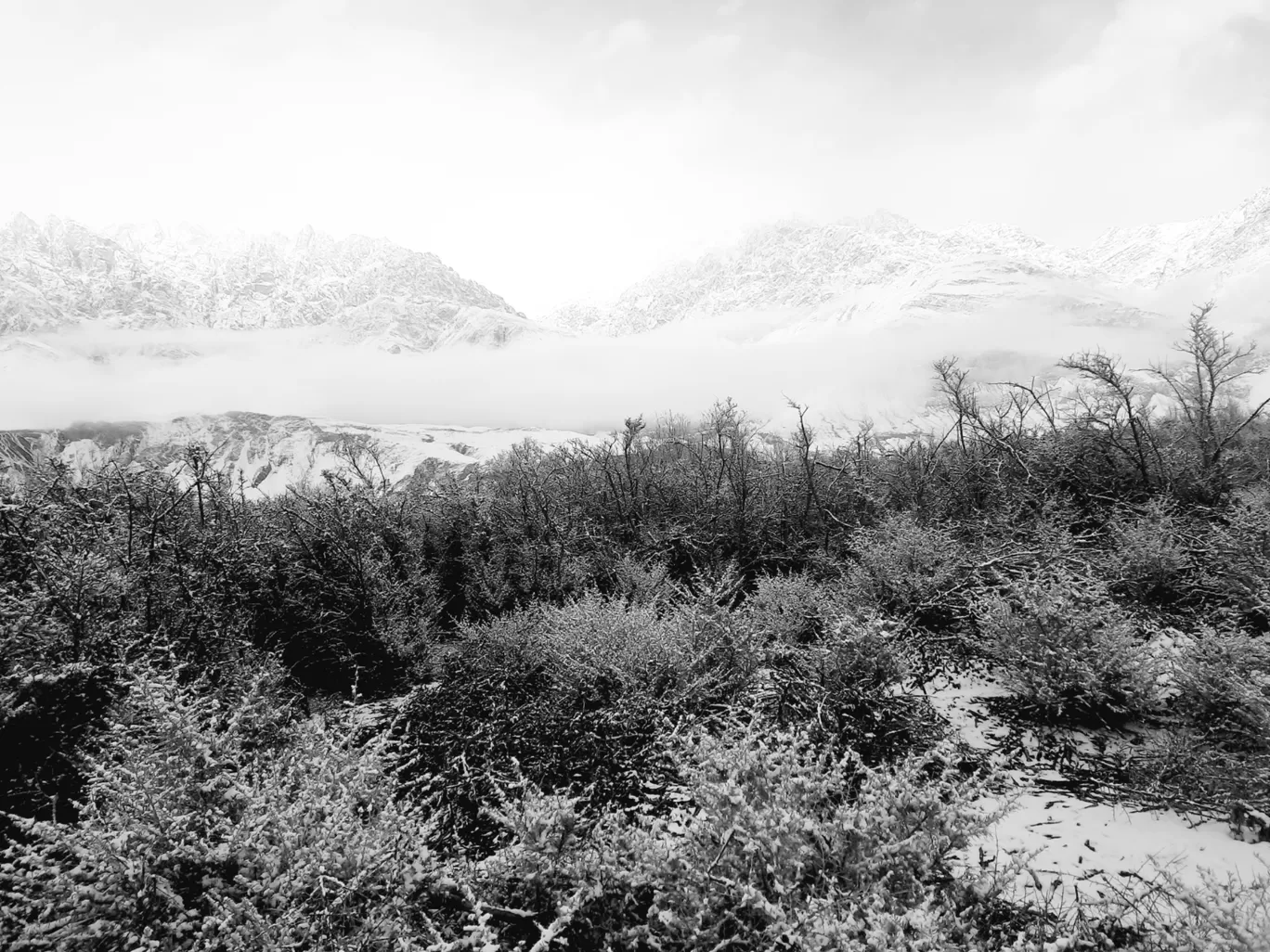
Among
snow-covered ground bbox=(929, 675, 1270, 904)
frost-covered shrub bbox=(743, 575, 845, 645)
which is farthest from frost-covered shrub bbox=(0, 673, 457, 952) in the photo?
frost-covered shrub bbox=(743, 575, 845, 645)

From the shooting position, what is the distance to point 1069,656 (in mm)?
5805

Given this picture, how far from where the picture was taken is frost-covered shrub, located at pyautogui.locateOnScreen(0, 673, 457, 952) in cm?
317

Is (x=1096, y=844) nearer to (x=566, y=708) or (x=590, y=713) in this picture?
(x=590, y=713)

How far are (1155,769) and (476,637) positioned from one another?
26.8ft

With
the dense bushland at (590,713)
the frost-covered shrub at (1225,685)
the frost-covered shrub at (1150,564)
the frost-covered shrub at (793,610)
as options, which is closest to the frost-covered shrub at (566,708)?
the dense bushland at (590,713)

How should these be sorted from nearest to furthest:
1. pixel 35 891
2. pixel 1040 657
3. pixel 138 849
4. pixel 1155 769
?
pixel 138 849, pixel 35 891, pixel 1155 769, pixel 1040 657

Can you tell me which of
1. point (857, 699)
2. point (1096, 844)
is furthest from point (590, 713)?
point (1096, 844)

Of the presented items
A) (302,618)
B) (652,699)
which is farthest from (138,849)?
(302,618)

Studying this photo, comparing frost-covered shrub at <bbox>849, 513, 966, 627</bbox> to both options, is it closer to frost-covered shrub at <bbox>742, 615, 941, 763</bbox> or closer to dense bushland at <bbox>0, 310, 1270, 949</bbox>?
dense bushland at <bbox>0, 310, 1270, 949</bbox>

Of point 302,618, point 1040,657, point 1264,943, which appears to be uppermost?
point 1264,943

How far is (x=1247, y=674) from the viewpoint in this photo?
5.01 m

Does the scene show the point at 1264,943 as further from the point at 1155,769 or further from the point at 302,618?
the point at 302,618

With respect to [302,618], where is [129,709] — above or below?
above

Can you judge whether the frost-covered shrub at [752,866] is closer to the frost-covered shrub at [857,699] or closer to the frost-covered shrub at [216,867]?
the frost-covered shrub at [216,867]
